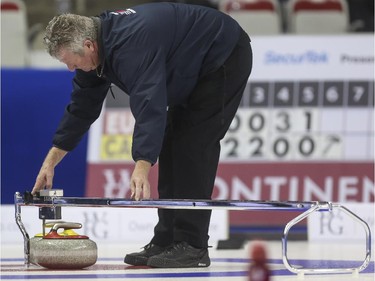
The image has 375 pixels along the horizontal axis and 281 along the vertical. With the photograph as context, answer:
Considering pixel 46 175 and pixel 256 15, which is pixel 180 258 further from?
→ pixel 256 15

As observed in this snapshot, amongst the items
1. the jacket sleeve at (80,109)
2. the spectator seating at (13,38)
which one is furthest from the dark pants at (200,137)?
the spectator seating at (13,38)

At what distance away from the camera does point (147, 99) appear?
444cm

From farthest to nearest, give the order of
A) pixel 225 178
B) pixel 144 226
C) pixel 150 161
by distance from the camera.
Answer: pixel 225 178
pixel 144 226
pixel 150 161

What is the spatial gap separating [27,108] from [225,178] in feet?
5.39

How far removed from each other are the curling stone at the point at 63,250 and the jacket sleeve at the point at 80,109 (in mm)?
487

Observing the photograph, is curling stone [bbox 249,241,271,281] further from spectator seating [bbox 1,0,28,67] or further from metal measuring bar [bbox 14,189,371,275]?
spectator seating [bbox 1,0,28,67]

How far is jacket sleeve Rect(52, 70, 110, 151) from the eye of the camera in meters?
5.06

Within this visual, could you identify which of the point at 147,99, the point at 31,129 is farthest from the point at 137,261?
the point at 31,129

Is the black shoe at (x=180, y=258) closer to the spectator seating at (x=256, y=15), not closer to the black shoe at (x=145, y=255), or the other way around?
the black shoe at (x=145, y=255)

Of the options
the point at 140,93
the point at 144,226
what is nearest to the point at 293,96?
the point at 144,226

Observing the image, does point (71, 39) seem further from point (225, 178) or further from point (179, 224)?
point (225, 178)

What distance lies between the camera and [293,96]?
8320 millimetres

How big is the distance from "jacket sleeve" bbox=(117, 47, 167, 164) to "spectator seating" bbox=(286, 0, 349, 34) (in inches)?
196

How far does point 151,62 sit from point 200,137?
1.77ft
